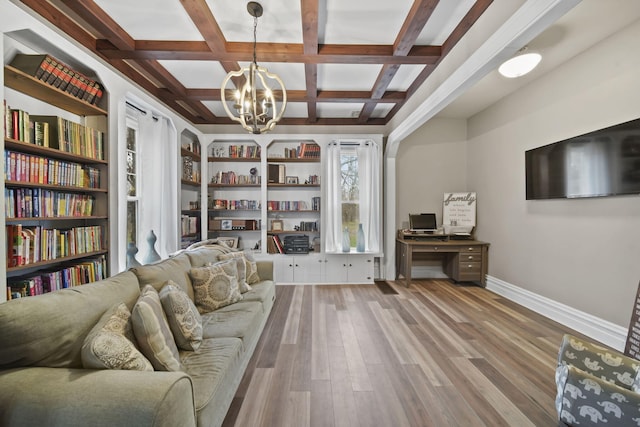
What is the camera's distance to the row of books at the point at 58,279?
1819 mm

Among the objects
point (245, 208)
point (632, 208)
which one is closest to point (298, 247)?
point (245, 208)

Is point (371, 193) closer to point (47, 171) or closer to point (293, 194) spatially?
point (293, 194)

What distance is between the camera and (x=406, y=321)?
9.56 ft

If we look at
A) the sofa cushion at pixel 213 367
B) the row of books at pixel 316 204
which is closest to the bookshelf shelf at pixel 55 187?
the sofa cushion at pixel 213 367

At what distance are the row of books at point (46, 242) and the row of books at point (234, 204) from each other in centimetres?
209

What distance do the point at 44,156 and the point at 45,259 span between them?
826 mm

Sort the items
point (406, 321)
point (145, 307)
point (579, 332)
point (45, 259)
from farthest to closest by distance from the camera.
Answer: point (406, 321), point (579, 332), point (45, 259), point (145, 307)

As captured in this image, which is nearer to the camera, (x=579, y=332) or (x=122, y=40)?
(x=122, y=40)

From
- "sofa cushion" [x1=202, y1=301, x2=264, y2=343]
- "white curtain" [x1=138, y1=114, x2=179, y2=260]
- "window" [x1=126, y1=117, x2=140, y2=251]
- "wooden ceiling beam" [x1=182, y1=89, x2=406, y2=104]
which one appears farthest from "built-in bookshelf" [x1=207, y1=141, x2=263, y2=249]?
"sofa cushion" [x1=202, y1=301, x2=264, y2=343]

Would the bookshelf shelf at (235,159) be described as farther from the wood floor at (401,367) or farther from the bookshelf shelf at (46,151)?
the wood floor at (401,367)

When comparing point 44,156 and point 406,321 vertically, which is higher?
point 44,156

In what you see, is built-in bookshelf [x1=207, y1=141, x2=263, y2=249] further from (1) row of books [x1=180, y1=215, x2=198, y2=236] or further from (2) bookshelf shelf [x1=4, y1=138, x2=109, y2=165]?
(2) bookshelf shelf [x1=4, y1=138, x2=109, y2=165]

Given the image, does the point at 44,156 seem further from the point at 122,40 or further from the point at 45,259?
the point at 122,40

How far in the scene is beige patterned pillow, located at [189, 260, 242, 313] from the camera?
2.23m
